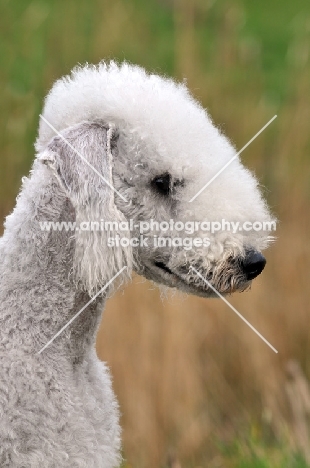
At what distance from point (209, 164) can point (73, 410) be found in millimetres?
753

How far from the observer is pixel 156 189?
7.26ft

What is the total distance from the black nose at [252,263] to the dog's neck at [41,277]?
0.46m

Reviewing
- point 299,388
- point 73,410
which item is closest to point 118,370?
point 299,388

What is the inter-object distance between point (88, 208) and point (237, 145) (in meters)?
2.70

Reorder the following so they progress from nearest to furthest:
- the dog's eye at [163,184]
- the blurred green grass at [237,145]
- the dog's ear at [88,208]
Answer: the dog's ear at [88,208] → the dog's eye at [163,184] → the blurred green grass at [237,145]

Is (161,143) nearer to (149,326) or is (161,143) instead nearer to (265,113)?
(149,326)

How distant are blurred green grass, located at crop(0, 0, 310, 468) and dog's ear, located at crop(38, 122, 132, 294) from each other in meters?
2.01

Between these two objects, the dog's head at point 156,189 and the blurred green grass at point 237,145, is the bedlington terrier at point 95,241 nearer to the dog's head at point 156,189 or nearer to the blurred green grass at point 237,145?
the dog's head at point 156,189

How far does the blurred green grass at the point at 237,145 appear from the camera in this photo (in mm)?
4320

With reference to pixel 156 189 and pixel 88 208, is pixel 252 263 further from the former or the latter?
pixel 88 208

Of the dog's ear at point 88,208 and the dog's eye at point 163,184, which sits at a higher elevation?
the dog's eye at point 163,184

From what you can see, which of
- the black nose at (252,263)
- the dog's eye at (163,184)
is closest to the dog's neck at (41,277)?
the dog's eye at (163,184)

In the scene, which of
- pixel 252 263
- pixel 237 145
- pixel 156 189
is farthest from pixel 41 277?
pixel 237 145

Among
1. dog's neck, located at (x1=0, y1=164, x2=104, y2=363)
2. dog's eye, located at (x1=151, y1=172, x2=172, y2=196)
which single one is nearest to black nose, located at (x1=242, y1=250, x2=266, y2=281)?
dog's eye, located at (x1=151, y1=172, x2=172, y2=196)
